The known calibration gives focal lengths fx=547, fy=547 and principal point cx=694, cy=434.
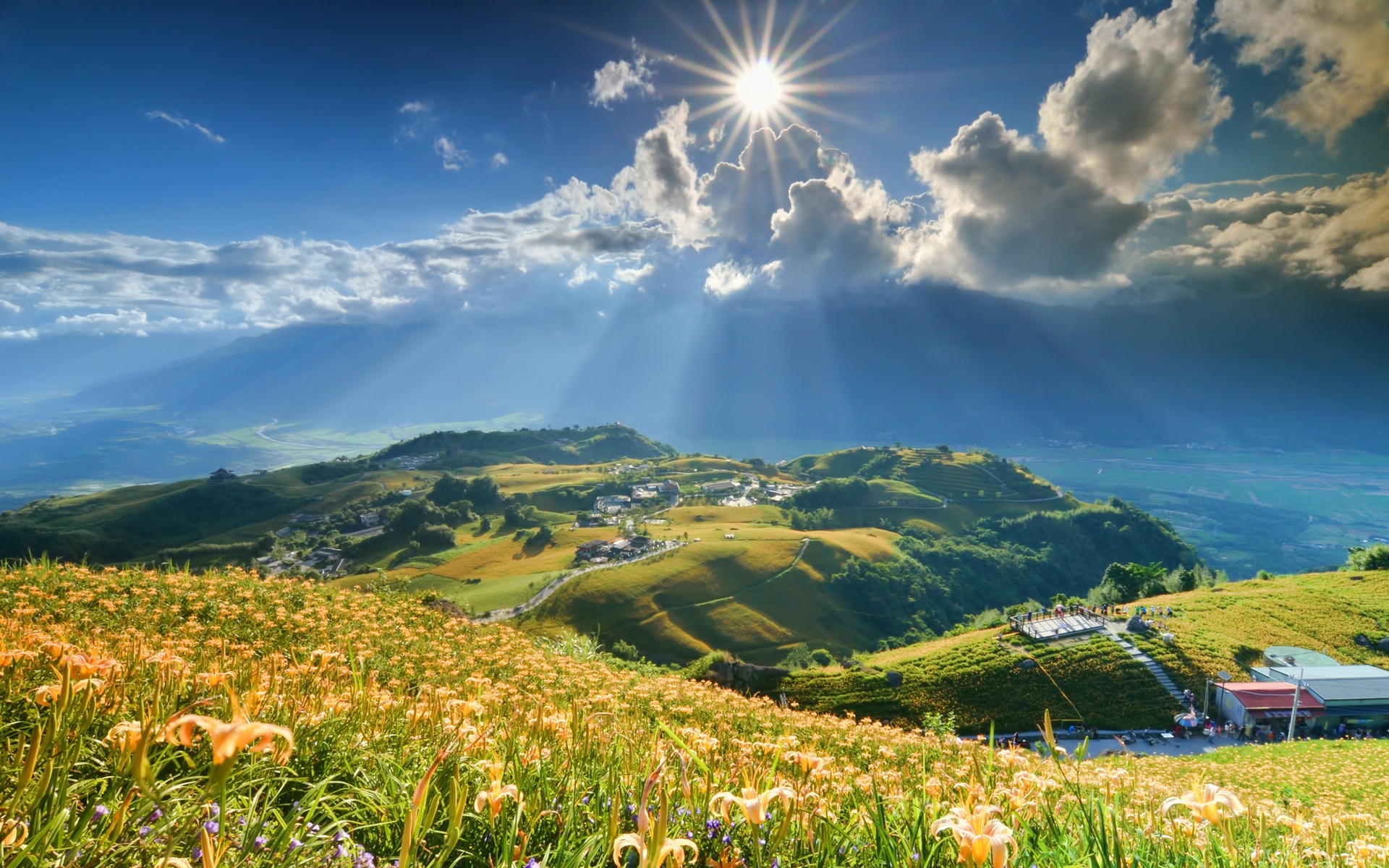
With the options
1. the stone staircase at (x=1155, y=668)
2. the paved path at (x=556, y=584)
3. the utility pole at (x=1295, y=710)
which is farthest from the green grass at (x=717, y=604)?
the utility pole at (x=1295, y=710)

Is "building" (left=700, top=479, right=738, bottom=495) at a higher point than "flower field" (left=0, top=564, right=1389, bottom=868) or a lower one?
higher

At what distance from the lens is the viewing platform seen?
1671 inches

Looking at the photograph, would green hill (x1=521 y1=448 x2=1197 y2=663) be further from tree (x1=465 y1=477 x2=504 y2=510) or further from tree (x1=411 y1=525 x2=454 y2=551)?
tree (x1=465 y1=477 x2=504 y2=510)

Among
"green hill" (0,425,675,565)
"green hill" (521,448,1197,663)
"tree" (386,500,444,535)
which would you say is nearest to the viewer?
"green hill" (521,448,1197,663)

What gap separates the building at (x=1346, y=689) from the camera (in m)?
31.8

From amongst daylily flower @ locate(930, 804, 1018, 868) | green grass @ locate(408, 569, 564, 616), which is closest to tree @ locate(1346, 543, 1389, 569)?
daylily flower @ locate(930, 804, 1018, 868)

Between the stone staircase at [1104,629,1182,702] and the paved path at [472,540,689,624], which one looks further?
the paved path at [472,540,689,624]

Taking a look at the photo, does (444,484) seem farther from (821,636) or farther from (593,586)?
(821,636)

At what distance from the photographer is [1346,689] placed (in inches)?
1298

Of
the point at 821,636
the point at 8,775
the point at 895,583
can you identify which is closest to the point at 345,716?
the point at 8,775

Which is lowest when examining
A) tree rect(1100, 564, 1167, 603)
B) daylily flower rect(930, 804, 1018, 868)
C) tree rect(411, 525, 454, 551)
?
tree rect(411, 525, 454, 551)

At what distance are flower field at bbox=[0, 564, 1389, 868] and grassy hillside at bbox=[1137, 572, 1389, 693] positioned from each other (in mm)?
43504

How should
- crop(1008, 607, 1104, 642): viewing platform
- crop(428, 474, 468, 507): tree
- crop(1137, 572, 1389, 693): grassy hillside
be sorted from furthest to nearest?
crop(428, 474, 468, 507): tree → crop(1008, 607, 1104, 642): viewing platform → crop(1137, 572, 1389, 693): grassy hillside

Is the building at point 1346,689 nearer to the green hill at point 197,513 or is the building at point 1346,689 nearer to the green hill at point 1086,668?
the green hill at point 1086,668
